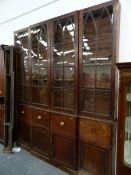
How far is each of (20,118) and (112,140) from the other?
202 cm

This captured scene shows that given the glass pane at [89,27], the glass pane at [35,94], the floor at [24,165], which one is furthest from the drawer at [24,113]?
the glass pane at [89,27]

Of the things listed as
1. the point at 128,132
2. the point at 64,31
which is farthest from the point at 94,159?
the point at 64,31

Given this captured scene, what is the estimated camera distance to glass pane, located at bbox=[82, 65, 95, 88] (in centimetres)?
274

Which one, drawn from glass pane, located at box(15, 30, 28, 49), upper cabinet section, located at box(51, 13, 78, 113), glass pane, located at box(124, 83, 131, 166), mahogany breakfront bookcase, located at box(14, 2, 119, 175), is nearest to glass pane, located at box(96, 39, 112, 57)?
mahogany breakfront bookcase, located at box(14, 2, 119, 175)

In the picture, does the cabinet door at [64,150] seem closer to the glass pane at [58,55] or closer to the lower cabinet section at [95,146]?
the lower cabinet section at [95,146]

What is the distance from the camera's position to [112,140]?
8.27 ft

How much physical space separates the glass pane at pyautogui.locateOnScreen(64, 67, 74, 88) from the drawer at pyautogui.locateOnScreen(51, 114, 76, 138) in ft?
1.49

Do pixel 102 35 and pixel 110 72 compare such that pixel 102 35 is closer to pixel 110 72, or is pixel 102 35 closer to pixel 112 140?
pixel 110 72

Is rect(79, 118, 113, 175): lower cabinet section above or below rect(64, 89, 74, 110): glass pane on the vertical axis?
below

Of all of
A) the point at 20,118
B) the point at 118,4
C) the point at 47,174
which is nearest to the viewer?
the point at 118,4

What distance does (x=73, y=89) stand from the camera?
9.63ft

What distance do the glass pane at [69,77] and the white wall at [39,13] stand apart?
728 millimetres

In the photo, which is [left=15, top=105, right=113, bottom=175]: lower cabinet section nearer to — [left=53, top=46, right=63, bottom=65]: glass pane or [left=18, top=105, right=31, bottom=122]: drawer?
[left=18, top=105, right=31, bottom=122]: drawer

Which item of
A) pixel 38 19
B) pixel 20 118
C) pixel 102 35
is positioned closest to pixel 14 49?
pixel 38 19
